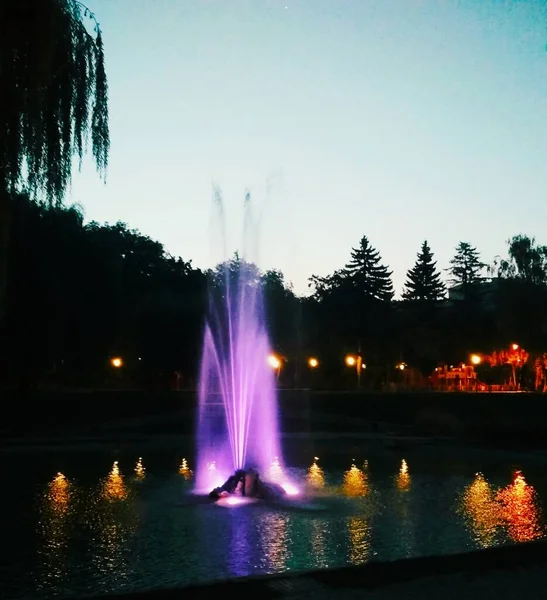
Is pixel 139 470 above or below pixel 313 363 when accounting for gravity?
below

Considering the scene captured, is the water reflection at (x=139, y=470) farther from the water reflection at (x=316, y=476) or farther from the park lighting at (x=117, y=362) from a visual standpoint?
the park lighting at (x=117, y=362)

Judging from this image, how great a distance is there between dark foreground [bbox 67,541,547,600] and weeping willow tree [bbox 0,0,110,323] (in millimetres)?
4459

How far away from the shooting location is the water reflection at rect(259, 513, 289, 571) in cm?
838

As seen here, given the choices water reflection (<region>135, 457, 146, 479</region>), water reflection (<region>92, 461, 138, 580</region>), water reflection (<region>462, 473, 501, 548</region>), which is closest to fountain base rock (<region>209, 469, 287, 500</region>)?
water reflection (<region>92, 461, 138, 580</region>)

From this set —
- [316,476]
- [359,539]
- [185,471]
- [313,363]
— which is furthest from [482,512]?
[313,363]

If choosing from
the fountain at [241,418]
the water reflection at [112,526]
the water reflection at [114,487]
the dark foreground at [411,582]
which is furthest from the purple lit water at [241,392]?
the dark foreground at [411,582]

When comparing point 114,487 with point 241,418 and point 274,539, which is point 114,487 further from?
point 274,539

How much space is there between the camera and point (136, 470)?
17.6 m

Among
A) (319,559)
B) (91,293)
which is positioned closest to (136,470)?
(319,559)

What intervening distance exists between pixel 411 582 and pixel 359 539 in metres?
2.35

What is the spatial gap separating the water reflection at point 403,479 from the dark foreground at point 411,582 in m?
6.54

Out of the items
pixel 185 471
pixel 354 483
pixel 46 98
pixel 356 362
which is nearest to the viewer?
pixel 46 98

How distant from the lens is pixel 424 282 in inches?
3477

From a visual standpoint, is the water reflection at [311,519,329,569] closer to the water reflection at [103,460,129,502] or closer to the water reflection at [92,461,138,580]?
the water reflection at [92,461,138,580]
